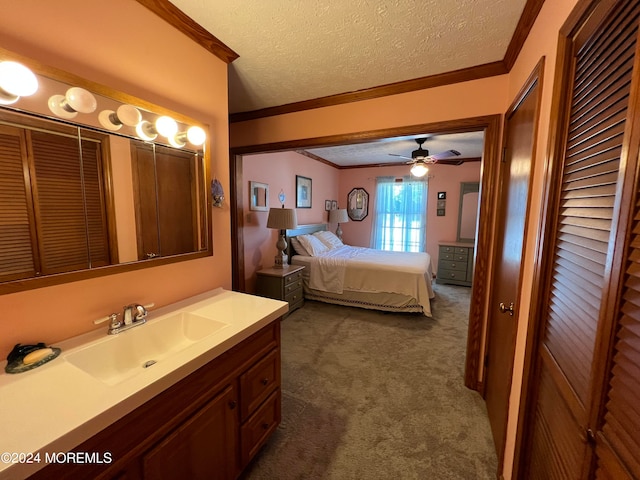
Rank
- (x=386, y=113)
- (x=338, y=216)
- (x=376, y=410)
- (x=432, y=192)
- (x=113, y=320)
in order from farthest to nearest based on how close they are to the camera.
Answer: (x=338, y=216) → (x=432, y=192) → (x=386, y=113) → (x=376, y=410) → (x=113, y=320)

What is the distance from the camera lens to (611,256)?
2.00ft

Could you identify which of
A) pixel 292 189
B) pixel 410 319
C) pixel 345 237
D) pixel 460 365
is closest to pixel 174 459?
pixel 460 365

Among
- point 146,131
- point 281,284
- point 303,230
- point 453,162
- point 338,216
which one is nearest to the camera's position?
point 146,131

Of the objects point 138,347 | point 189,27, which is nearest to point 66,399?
point 138,347

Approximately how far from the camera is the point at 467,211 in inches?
200

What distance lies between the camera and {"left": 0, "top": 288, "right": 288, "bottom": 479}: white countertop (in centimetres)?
61

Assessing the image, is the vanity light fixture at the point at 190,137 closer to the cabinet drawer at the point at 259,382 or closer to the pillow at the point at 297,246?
the cabinet drawer at the point at 259,382

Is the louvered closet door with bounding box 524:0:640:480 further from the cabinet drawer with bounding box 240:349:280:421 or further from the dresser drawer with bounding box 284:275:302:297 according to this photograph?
the dresser drawer with bounding box 284:275:302:297

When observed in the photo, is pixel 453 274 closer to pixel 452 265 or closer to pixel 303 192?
pixel 452 265

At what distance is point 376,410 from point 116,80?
95.2 inches

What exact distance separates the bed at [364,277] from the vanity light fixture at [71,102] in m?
3.12

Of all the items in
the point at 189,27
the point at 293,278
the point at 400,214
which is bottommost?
the point at 293,278

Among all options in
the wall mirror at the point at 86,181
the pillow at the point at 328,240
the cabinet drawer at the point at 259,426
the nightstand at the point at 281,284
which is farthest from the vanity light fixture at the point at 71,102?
the pillow at the point at 328,240

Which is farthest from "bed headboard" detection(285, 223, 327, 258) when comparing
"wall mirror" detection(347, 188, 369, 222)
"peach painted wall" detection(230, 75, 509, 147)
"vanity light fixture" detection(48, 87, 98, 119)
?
"vanity light fixture" detection(48, 87, 98, 119)
